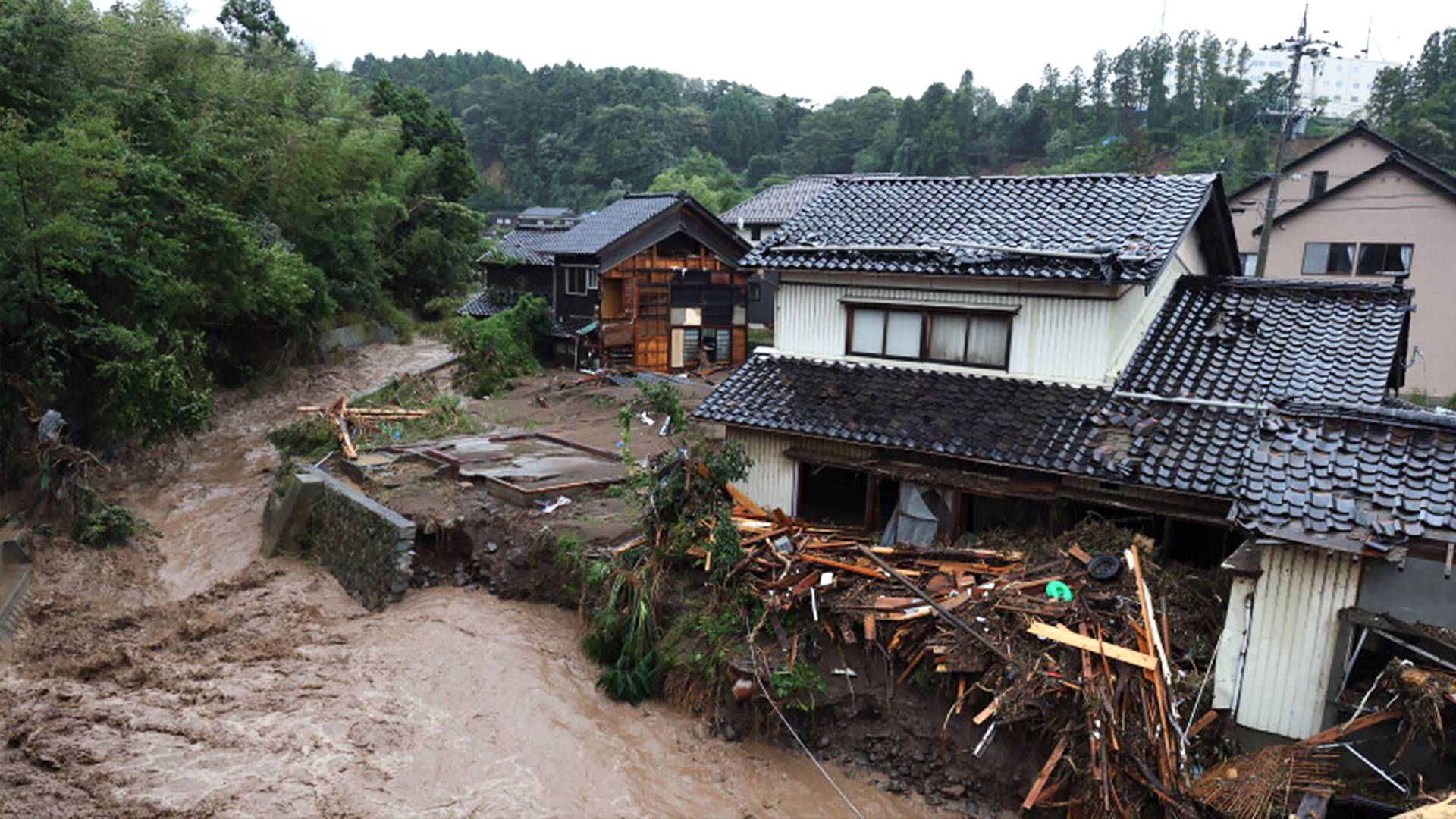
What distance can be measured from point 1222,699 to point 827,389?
268 inches

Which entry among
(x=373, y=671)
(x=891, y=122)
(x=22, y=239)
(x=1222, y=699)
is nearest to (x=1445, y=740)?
Answer: (x=1222, y=699)

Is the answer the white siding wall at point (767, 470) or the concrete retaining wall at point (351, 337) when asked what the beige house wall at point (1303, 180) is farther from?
the concrete retaining wall at point (351, 337)

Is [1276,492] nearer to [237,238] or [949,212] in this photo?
[949,212]

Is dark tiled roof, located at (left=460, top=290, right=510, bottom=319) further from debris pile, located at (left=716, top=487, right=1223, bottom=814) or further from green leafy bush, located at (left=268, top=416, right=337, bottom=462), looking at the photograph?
debris pile, located at (left=716, top=487, right=1223, bottom=814)

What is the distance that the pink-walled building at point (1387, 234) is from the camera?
80.6 ft

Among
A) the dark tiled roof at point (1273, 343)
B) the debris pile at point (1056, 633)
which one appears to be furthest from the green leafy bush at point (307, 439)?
the dark tiled roof at point (1273, 343)

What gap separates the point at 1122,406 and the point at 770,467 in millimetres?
5205

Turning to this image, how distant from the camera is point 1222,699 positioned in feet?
27.7

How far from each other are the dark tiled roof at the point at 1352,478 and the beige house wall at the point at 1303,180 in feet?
69.4

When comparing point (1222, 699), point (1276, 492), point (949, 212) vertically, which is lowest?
point (1222, 699)

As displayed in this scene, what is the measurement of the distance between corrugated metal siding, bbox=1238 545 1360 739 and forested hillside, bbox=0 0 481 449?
767 inches

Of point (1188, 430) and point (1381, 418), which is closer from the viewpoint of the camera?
point (1381, 418)

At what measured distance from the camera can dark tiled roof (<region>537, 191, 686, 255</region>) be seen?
30.1 metres

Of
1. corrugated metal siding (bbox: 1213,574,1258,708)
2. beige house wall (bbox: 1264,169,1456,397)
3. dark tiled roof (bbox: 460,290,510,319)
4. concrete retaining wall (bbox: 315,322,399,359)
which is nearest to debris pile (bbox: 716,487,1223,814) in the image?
corrugated metal siding (bbox: 1213,574,1258,708)
